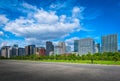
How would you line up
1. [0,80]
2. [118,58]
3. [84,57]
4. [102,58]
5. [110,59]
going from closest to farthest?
[0,80], [118,58], [110,59], [102,58], [84,57]

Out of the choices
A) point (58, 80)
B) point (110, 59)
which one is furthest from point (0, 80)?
point (110, 59)

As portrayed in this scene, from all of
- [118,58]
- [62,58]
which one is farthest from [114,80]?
[62,58]

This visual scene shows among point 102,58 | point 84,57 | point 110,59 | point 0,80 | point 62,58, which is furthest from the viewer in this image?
point 62,58

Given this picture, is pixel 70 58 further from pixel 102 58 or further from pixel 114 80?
pixel 114 80

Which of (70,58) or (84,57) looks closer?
(84,57)

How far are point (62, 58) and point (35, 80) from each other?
353 feet

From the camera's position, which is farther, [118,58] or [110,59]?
[110,59]

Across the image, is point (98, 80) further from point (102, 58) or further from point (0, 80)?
point (102, 58)

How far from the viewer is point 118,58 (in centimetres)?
7806

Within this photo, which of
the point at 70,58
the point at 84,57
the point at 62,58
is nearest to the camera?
the point at 84,57

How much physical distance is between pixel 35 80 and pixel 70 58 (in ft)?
320

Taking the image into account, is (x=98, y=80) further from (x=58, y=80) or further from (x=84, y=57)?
(x=84, y=57)

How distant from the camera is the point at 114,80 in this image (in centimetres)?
1596

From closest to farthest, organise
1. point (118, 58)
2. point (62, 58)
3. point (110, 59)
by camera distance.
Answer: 1. point (118, 58)
2. point (110, 59)
3. point (62, 58)
